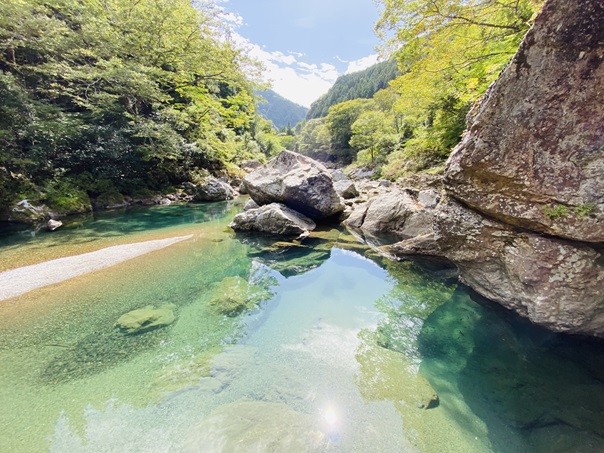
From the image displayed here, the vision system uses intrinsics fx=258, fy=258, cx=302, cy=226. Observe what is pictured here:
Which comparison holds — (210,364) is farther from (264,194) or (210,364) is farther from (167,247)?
(264,194)

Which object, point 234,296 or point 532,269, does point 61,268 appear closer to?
point 234,296

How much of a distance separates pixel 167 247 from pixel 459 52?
461 inches

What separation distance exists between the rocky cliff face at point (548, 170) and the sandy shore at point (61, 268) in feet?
30.9

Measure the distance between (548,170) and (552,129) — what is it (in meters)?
0.54

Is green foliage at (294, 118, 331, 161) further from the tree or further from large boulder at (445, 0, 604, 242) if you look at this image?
large boulder at (445, 0, 604, 242)

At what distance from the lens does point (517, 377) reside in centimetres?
403

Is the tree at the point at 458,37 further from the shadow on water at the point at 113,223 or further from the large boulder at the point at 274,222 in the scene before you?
the shadow on water at the point at 113,223

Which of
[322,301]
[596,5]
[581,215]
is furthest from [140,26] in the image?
[581,215]

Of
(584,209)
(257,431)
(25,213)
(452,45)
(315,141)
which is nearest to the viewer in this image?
(257,431)

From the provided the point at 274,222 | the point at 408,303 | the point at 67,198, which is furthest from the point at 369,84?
the point at 408,303

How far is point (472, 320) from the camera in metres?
5.53

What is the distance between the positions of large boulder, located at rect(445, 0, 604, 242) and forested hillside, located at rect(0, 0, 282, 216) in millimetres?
17063

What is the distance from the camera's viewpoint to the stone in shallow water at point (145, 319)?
505cm

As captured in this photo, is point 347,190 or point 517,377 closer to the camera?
point 517,377
